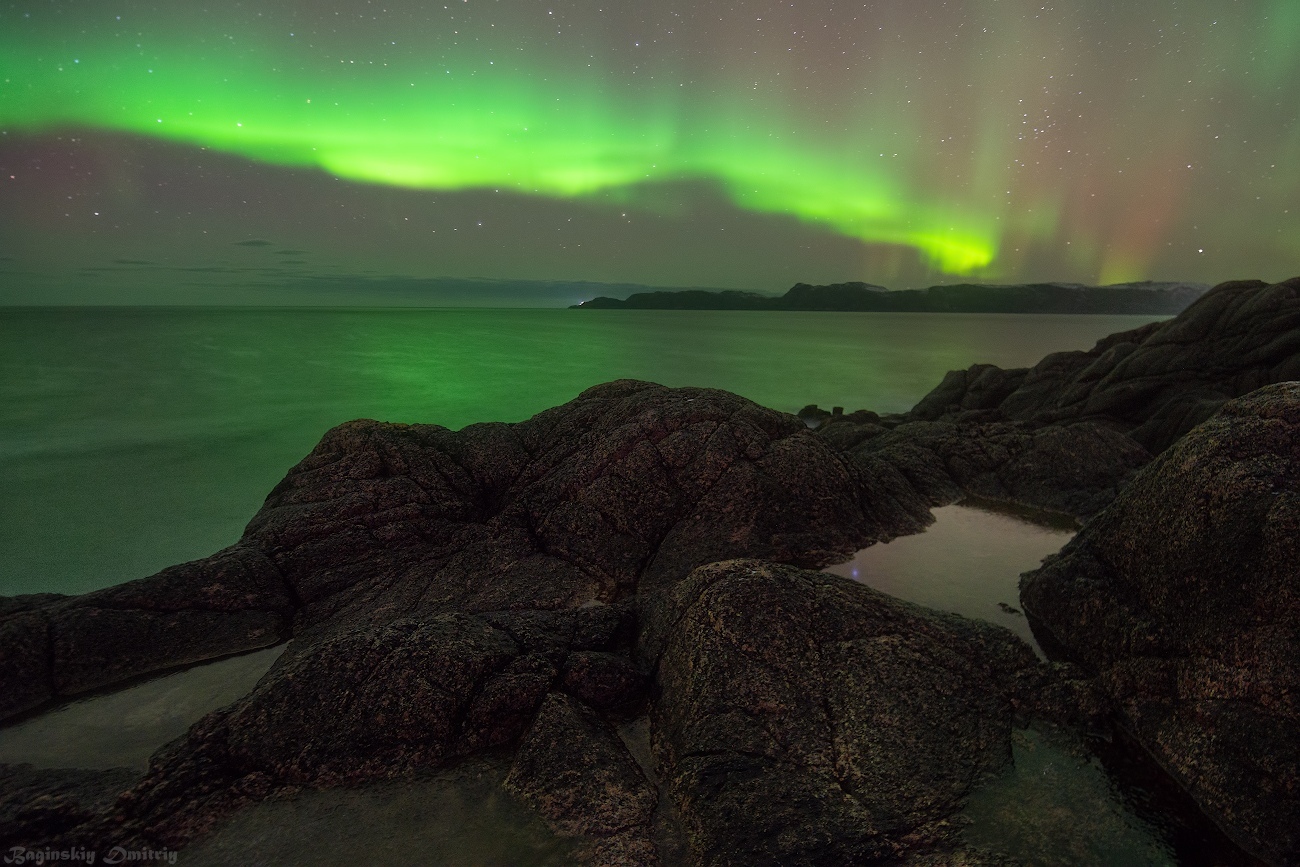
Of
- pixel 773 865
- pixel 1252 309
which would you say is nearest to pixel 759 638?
pixel 773 865

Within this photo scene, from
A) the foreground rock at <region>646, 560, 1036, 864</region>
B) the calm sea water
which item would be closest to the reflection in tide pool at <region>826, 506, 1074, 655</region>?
the foreground rock at <region>646, 560, 1036, 864</region>

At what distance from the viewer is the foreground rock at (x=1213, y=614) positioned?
562 cm

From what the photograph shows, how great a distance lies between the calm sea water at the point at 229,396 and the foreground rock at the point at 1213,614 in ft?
75.3

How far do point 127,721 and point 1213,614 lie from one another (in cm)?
1296

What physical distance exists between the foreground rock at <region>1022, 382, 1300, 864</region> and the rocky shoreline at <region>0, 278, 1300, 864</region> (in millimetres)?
30

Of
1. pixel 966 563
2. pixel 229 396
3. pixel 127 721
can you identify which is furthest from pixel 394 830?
pixel 229 396

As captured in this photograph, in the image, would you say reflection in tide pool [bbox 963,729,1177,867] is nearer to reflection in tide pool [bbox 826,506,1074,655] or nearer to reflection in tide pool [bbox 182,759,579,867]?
reflection in tide pool [bbox 826,506,1074,655]

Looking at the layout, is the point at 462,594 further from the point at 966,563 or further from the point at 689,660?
the point at 966,563

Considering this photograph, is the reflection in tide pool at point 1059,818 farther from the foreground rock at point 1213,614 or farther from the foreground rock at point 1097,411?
the foreground rock at point 1097,411

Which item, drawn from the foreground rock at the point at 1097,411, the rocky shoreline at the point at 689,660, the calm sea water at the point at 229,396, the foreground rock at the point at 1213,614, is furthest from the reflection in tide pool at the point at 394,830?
the calm sea water at the point at 229,396

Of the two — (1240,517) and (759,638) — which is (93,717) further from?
(1240,517)

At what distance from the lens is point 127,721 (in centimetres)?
736

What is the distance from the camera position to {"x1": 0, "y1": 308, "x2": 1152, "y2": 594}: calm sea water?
2098 cm

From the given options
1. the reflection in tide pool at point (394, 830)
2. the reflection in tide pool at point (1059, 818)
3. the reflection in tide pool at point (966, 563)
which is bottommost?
the reflection in tide pool at point (394, 830)
